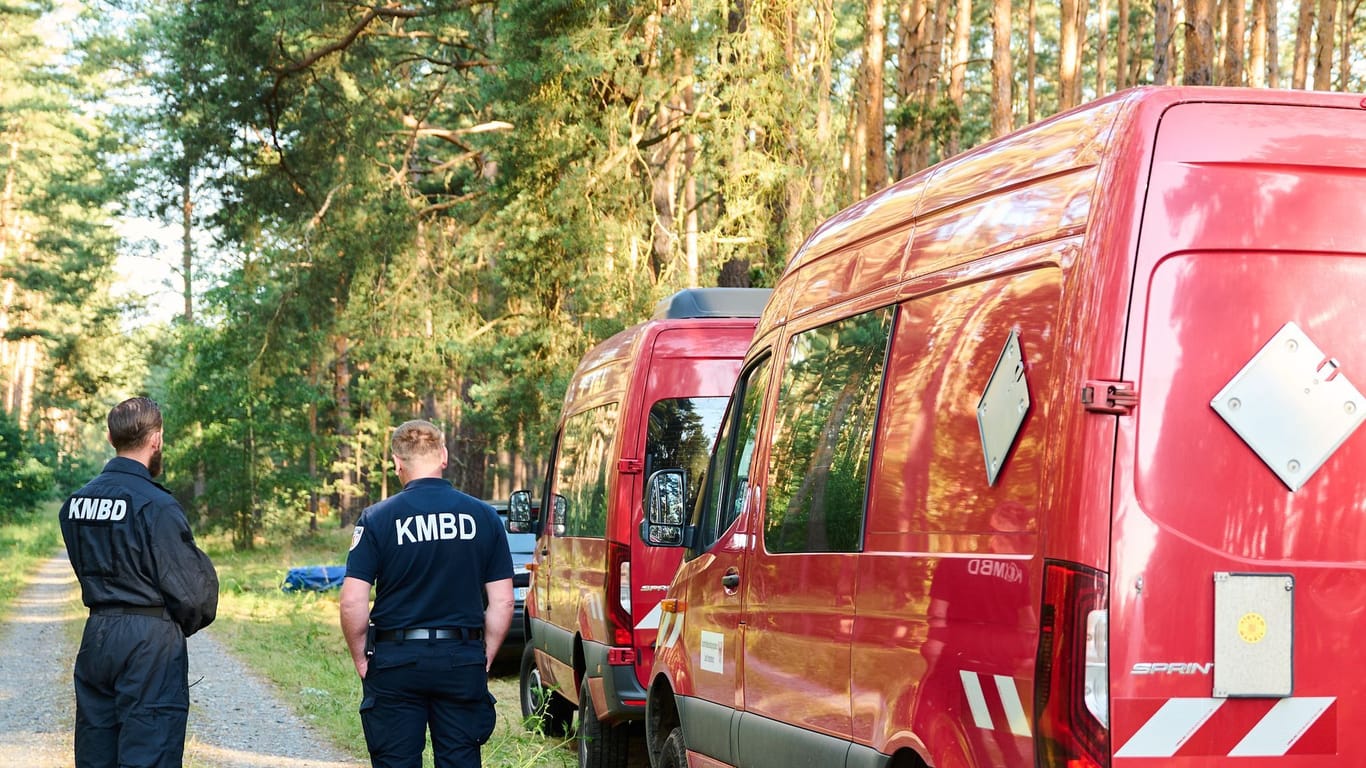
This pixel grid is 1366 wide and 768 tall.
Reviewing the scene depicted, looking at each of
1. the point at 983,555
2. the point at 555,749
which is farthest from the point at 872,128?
the point at 983,555

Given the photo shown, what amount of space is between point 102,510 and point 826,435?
108 inches

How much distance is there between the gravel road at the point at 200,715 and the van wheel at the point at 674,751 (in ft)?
10.9

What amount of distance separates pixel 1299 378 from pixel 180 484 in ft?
138

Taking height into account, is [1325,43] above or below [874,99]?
above

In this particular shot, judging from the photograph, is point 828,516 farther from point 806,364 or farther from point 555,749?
point 555,749

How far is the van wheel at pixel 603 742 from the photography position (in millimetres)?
8852

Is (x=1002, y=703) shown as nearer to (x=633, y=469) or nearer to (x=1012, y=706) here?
(x=1012, y=706)

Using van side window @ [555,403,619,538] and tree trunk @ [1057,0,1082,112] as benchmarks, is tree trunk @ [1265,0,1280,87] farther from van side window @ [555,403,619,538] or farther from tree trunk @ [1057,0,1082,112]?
van side window @ [555,403,619,538]

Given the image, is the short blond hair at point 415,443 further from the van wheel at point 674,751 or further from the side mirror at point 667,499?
the van wheel at point 674,751

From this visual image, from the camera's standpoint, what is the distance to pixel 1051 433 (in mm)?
3727

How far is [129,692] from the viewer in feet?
19.4

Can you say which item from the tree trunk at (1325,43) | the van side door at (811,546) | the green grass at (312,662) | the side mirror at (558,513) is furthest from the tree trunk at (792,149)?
the tree trunk at (1325,43)

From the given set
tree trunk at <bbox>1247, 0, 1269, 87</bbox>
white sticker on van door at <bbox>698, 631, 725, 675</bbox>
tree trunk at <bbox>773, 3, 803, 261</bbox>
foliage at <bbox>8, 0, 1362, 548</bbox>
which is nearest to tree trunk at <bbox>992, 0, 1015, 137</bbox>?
foliage at <bbox>8, 0, 1362, 548</bbox>

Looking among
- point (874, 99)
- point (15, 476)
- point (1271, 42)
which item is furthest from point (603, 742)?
point (15, 476)
